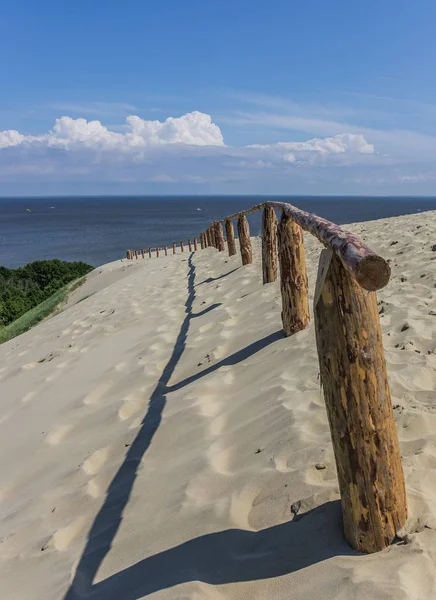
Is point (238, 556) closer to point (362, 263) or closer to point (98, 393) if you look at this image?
point (362, 263)

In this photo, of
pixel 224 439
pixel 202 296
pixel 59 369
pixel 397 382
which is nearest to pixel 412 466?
pixel 397 382

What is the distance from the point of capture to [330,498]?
2271 mm

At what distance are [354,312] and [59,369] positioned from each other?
15.0 feet

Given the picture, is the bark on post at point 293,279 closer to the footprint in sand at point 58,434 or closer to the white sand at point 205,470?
the white sand at point 205,470

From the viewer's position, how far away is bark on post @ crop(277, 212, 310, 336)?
4.50m

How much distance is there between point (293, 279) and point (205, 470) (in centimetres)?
219

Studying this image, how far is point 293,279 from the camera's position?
4562 millimetres

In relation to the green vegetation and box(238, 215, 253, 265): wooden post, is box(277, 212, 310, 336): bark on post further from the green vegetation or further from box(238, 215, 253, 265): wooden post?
the green vegetation

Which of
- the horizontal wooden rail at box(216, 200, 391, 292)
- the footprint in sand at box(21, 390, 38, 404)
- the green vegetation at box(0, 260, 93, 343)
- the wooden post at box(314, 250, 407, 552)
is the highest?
the horizontal wooden rail at box(216, 200, 391, 292)

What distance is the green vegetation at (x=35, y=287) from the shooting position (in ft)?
57.1

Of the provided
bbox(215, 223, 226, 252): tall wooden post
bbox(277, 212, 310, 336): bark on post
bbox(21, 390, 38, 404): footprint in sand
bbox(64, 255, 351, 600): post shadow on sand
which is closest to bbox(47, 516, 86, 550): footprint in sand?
bbox(64, 255, 351, 600): post shadow on sand

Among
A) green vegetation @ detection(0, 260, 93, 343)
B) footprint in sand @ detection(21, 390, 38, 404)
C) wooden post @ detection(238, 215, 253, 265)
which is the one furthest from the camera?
green vegetation @ detection(0, 260, 93, 343)

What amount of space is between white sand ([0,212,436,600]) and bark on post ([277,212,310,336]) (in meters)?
0.19

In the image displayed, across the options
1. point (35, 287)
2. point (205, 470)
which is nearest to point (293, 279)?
point (205, 470)
